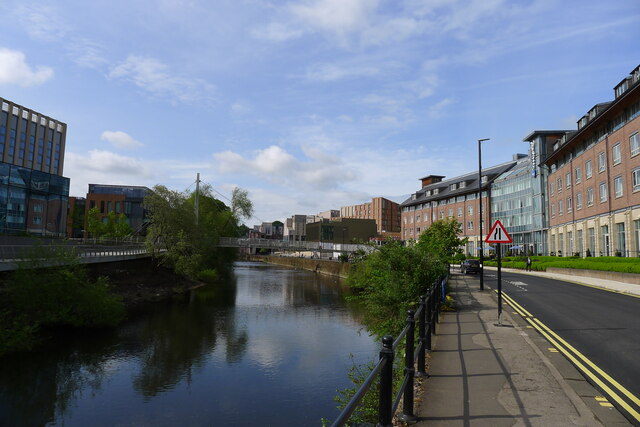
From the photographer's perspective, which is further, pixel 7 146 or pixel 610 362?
pixel 7 146

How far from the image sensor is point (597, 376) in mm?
7453

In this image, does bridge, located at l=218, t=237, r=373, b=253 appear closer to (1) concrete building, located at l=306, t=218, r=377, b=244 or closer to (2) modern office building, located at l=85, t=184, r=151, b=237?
(2) modern office building, located at l=85, t=184, r=151, b=237

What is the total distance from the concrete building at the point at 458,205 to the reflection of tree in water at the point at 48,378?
2467 inches

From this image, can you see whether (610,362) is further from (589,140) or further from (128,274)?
(589,140)

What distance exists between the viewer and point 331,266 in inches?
2918

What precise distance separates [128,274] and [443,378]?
126 feet

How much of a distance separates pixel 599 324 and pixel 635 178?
30157 mm

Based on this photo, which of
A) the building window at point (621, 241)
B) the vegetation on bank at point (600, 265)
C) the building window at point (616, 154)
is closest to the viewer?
the vegetation on bank at point (600, 265)

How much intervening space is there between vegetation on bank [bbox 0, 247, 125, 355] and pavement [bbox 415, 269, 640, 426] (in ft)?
63.3

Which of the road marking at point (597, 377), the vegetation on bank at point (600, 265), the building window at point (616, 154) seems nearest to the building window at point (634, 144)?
the building window at point (616, 154)

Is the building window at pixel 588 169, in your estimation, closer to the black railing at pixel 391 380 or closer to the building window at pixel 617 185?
the building window at pixel 617 185

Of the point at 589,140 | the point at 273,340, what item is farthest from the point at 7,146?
the point at 589,140

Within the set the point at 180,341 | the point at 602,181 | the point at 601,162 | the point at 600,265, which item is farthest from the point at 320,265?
the point at 180,341

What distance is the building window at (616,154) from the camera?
38.3 m
